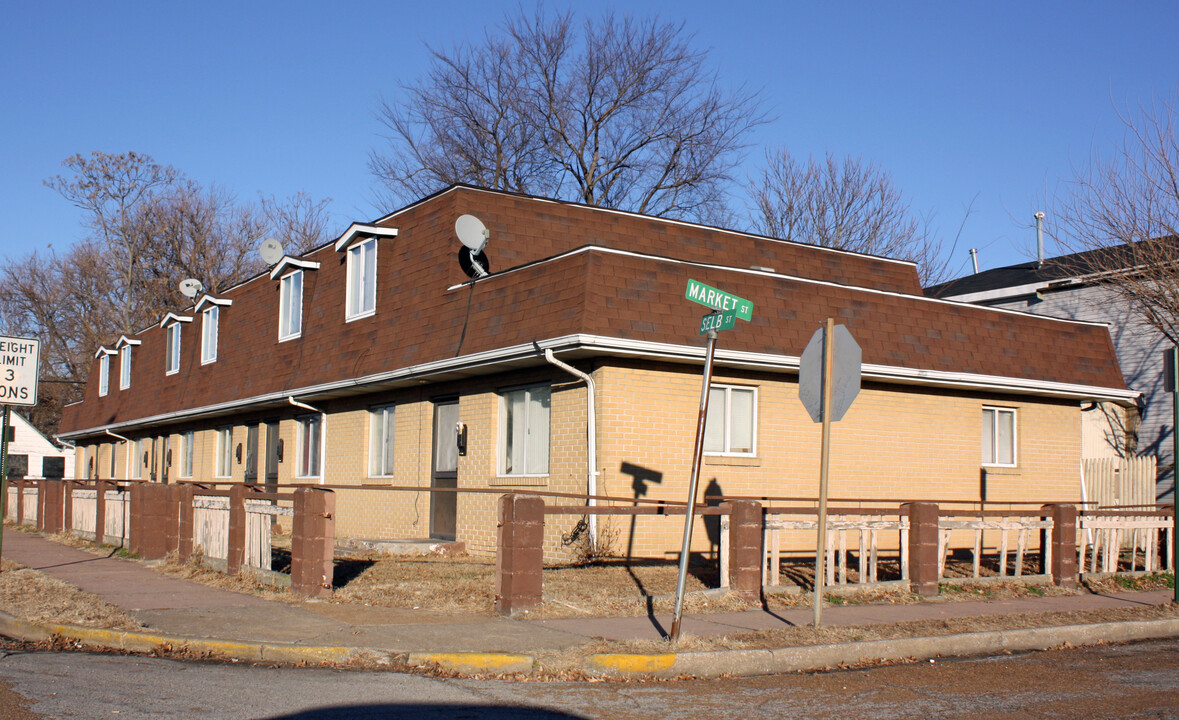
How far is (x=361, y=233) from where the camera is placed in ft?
64.6

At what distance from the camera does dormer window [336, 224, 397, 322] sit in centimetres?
1930

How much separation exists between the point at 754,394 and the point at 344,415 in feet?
29.1

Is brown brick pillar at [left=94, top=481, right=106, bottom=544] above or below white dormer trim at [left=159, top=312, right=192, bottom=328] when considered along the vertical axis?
below

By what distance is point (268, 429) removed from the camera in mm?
24203

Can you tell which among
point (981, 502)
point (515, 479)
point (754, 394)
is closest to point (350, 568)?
point (515, 479)

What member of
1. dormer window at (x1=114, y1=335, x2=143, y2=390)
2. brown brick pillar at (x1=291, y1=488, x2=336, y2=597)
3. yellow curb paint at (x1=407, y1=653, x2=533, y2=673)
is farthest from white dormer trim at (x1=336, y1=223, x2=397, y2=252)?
dormer window at (x1=114, y1=335, x2=143, y2=390)

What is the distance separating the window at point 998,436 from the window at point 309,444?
42.6 ft

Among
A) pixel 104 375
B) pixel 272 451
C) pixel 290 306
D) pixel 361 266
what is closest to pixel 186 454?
pixel 272 451

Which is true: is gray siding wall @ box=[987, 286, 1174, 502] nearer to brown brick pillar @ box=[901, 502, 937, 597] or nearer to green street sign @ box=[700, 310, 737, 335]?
brown brick pillar @ box=[901, 502, 937, 597]

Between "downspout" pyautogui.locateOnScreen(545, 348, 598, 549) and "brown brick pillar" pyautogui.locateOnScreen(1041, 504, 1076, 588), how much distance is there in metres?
5.96

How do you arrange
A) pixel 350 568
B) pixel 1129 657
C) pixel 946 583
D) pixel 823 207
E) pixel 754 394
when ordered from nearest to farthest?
pixel 1129 657, pixel 946 583, pixel 350 568, pixel 754 394, pixel 823 207

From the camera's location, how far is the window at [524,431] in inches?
615

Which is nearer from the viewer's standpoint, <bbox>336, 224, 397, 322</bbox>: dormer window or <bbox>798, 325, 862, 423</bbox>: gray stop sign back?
<bbox>798, 325, 862, 423</bbox>: gray stop sign back

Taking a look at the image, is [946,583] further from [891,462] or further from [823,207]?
[823,207]
